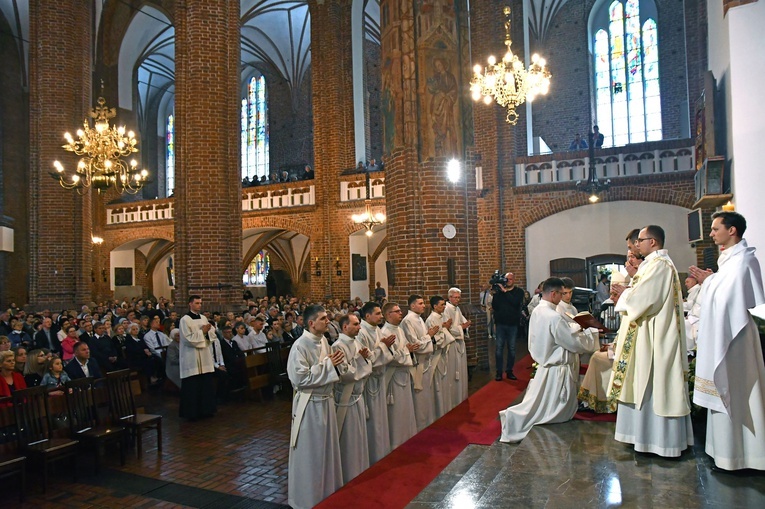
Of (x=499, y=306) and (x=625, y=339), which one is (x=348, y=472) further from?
(x=499, y=306)

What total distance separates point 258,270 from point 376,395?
23790 millimetres

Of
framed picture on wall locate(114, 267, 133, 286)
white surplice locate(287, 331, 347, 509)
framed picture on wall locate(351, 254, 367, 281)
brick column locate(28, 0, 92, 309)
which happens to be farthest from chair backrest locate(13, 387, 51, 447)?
framed picture on wall locate(114, 267, 133, 286)

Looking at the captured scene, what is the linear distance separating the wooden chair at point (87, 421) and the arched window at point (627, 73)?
20408 millimetres

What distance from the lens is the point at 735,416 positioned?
11.8 feet

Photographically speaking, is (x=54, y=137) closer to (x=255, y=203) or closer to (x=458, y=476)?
(x=255, y=203)

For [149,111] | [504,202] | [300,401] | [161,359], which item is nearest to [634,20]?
[504,202]

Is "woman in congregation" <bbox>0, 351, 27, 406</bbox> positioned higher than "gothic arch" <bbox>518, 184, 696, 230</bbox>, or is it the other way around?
"gothic arch" <bbox>518, 184, 696, 230</bbox>

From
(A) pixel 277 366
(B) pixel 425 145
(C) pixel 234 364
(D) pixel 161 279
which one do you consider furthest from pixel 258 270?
(B) pixel 425 145

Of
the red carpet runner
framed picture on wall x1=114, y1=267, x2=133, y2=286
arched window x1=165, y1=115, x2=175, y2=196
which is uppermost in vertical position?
arched window x1=165, y1=115, x2=175, y2=196

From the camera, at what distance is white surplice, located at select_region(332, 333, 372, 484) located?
526 cm

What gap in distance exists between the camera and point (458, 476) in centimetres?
437

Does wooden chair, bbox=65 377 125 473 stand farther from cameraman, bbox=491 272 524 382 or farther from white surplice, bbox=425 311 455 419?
cameraman, bbox=491 272 524 382

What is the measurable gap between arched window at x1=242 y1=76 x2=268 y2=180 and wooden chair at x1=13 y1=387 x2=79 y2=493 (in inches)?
993

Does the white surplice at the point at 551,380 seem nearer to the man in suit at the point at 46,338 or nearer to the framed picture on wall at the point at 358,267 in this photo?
the man in suit at the point at 46,338
